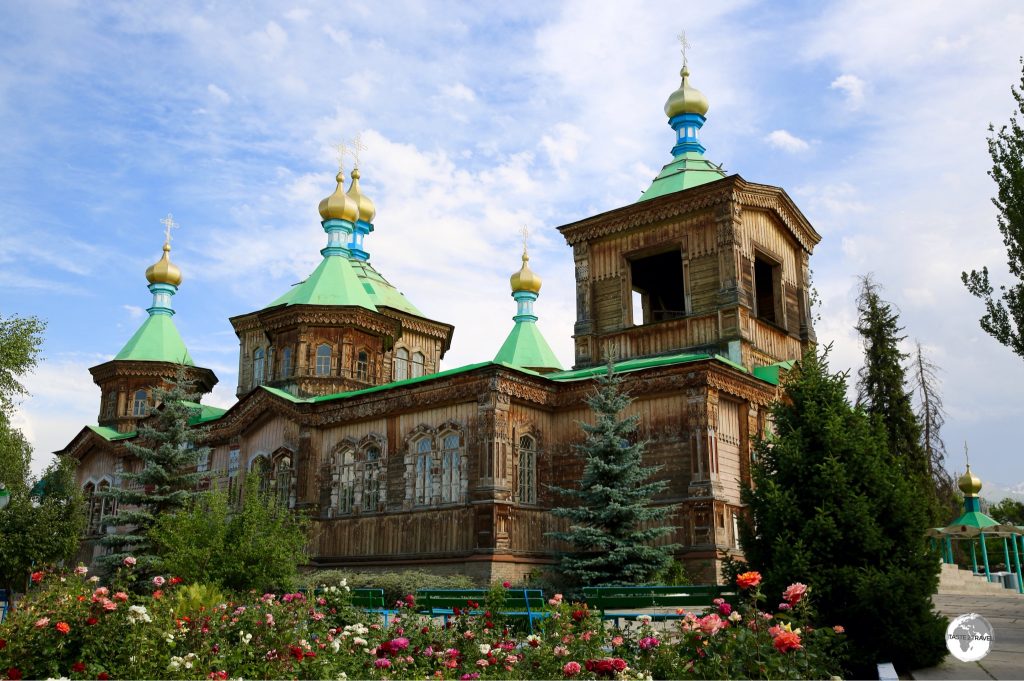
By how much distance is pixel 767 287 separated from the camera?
2425cm

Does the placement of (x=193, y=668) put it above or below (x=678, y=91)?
below

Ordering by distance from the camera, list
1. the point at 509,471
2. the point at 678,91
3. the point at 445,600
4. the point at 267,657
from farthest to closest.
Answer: the point at 678,91 < the point at 509,471 < the point at 445,600 < the point at 267,657

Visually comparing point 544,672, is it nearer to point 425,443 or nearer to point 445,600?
point 445,600

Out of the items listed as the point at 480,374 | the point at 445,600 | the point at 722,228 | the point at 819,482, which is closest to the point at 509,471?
the point at 480,374

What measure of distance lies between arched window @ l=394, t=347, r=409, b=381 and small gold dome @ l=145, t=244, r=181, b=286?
1177cm

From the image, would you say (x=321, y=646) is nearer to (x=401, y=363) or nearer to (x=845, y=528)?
(x=845, y=528)

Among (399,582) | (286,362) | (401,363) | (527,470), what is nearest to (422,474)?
(527,470)

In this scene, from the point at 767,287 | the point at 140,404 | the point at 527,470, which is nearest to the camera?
the point at 527,470

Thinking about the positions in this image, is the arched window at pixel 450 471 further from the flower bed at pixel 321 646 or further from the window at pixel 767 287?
the flower bed at pixel 321 646

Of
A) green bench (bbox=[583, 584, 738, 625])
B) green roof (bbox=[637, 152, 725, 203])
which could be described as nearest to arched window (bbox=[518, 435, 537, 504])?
green roof (bbox=[637, 152, 725, 203])

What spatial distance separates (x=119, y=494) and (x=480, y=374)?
9.73m

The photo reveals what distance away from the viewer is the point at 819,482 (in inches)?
363
